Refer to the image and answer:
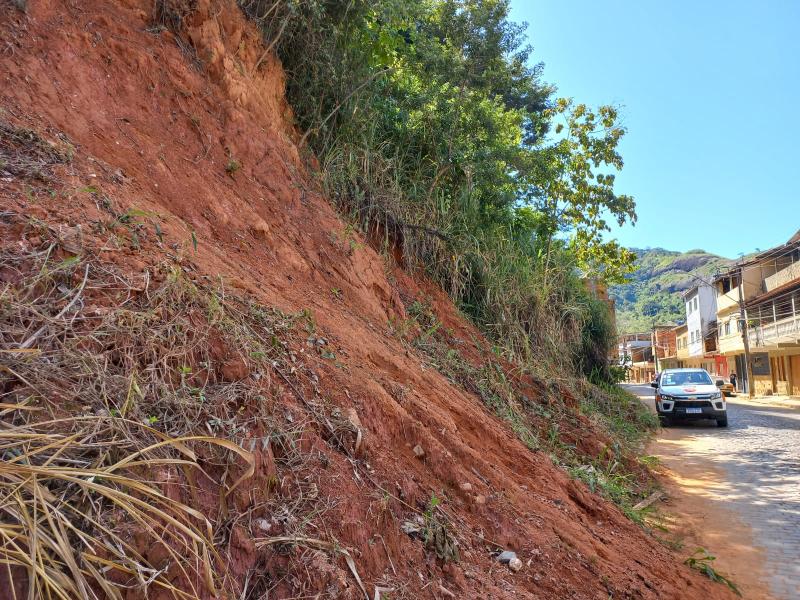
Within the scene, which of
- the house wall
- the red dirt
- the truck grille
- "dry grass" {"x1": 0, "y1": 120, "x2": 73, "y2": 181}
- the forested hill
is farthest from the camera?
the forested hill

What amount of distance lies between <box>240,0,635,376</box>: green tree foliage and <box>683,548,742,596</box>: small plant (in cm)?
388

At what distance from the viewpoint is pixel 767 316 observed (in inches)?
1276

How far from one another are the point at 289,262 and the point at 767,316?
114 ft

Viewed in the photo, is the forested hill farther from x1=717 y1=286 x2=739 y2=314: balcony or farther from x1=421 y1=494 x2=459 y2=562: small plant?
x1=421 y1=494 x2=459 y2=562: small plant

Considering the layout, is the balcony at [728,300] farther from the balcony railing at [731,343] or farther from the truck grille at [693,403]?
the truck grille at [693,403]

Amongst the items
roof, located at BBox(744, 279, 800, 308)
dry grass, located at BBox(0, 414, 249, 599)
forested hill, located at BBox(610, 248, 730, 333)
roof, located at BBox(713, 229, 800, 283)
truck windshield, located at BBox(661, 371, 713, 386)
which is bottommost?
dry grass, located at BBox(0, 414, 249, 599)

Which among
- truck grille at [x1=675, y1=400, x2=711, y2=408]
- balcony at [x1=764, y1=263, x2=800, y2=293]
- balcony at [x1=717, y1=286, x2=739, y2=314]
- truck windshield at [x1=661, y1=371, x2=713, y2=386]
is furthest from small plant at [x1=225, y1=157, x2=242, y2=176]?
balcony at [x1=717, y1=286, x2=739, y2=314]

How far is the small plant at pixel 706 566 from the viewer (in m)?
4.42

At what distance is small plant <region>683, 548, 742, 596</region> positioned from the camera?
14.5ft

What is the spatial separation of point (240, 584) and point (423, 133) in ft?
25.6

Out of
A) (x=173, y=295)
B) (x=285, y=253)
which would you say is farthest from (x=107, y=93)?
(x=173, y=295)

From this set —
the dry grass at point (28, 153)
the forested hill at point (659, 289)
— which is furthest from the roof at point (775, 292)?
the forested hill at point (659, 289)

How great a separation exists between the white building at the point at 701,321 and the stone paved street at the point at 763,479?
111 feet

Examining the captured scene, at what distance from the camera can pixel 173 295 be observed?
2.87 meters
